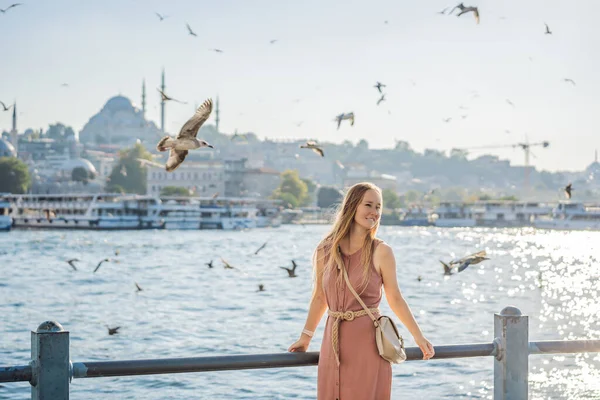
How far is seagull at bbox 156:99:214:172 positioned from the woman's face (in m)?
1.27

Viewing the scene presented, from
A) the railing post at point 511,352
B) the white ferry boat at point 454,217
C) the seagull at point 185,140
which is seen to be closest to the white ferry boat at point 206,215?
the white ferry boat at point 454,217

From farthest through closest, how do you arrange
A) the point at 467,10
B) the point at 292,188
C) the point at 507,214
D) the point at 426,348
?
the point at 292,188, the point at 507,214, the point at 467,10, the point at 426,348

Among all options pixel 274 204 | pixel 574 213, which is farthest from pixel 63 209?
pixel 574 213

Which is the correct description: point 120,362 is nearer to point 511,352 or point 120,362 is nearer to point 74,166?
point 511,352

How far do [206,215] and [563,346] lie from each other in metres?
83.7

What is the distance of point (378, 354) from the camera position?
376 centimetres

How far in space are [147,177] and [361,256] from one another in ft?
386

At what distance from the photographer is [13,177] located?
345ft

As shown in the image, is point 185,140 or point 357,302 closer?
point 357,302

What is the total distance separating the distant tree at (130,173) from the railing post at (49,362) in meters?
112

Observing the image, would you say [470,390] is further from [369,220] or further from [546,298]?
[546,298]

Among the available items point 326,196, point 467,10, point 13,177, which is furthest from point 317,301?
point 326,196

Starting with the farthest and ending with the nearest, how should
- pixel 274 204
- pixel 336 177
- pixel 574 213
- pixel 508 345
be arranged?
pixel 336 177
pixel 274 204
pixel 574 213
pixel 508 345

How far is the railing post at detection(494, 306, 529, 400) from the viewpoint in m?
4.01
